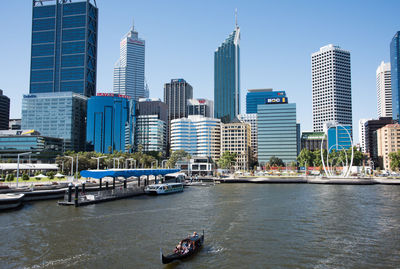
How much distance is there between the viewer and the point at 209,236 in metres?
48.8

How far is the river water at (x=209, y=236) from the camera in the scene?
37.7 meters

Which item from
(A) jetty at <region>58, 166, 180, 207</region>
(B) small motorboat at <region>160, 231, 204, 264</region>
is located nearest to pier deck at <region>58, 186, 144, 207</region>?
(A) jetty at <region>58, 166, 180, 207</region>

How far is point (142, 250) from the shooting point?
1619 inches

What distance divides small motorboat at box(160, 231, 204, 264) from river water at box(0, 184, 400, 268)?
0.72 meters

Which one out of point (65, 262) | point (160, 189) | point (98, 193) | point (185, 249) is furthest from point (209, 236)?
point (160, 189)

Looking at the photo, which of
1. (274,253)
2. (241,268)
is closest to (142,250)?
(241,268)

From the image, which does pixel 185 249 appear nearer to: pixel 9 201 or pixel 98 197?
pixel 9 201

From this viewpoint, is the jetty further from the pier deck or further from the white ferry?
the white ferry

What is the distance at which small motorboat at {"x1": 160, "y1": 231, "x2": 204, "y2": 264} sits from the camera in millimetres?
36531

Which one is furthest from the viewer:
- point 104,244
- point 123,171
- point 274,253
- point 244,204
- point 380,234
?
point 123,171

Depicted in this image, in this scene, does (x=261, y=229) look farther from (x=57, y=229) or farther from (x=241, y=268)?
(x=57, y=229)

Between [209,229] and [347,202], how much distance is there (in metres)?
49.9

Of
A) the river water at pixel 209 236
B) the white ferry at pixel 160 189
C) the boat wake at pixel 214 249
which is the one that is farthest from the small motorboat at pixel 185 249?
the white ferry at pixel 160 189

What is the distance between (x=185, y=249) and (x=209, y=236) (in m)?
10.4
